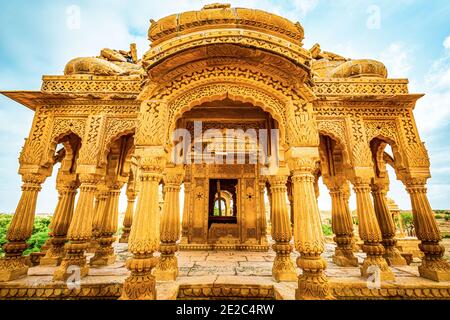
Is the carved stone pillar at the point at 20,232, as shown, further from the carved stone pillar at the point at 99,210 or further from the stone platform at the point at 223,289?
the carved stone pillar at the point at 99,210

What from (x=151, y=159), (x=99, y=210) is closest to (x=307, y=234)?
(x=151, y=159)

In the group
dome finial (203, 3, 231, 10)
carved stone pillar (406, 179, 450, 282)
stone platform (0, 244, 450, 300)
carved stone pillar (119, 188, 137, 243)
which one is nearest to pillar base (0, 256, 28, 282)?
stone platform (0, 244, 450, 300)

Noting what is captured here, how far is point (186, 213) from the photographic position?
9977 mm

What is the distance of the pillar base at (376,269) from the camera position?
5.03 metres

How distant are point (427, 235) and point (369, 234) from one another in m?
1.32

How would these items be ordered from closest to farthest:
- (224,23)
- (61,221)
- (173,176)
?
(224,23) < (173,176) < (61,221)

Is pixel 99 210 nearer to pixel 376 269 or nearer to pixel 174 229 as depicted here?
pixel 174 229

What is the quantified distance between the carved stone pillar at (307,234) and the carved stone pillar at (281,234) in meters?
1.39

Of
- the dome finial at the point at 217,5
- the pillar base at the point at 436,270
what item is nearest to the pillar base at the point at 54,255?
the dome finial at the point at 217,5

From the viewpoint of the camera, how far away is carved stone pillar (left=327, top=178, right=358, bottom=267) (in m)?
6.63

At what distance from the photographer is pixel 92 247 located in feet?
28.8
